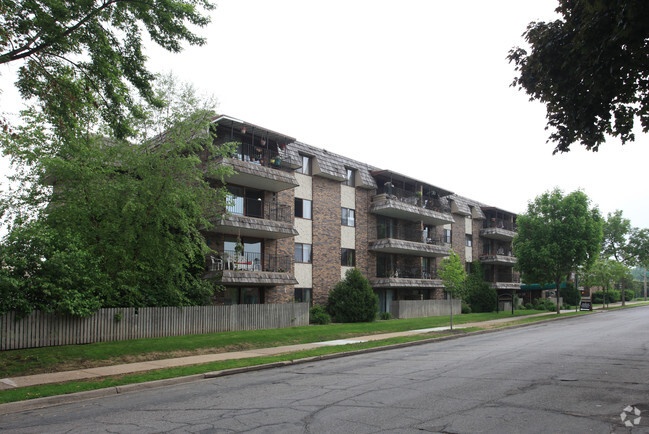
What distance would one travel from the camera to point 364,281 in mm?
27875

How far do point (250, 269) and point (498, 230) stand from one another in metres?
30.8

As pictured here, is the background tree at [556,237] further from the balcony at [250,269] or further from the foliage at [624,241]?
the foliage at [624,241]

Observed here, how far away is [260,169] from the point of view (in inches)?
947

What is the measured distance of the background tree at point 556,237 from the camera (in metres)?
38.1

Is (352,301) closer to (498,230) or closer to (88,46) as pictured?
(88,46)

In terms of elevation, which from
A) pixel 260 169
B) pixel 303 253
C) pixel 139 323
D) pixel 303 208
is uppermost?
pixel 260 169

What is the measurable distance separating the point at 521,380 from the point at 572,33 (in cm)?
702

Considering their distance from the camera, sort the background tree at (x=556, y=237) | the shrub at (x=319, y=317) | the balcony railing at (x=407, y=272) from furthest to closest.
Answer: the background tree at (x=556, y=237) → the balcony railing at (x=407, y=272) → the shrub at (x=319, y=317)

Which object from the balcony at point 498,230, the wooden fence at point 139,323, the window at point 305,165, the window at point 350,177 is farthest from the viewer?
the balcony at point 498,230

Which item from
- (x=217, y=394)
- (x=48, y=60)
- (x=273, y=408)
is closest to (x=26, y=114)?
(x=48, y=60)

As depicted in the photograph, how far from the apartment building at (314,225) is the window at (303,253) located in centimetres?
6

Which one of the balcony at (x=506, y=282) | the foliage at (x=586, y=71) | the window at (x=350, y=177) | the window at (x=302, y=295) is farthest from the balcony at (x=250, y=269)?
the balcony at (x=506, y=282)

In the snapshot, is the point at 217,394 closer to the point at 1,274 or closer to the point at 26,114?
the point at 1,274

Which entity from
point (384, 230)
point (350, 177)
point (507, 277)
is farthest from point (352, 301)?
point (507, 277)
